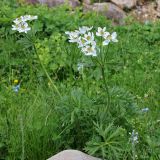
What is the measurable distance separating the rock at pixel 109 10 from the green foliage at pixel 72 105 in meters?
1.78

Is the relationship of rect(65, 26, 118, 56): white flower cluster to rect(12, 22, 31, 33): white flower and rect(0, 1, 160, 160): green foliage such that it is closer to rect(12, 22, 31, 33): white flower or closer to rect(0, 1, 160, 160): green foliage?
rect(0, 1, 160, 160): green foliage

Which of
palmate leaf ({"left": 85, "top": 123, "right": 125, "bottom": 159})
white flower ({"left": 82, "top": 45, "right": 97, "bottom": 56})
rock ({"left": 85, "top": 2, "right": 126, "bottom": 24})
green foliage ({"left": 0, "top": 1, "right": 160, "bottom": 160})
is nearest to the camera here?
white flower ({"left": 82, "top": 45, "right": 97, "bottom": 56})

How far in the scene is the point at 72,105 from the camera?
311cm

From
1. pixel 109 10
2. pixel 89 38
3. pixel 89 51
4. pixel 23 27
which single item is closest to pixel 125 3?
pixel 109 10

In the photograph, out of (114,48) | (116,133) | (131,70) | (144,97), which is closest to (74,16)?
(114,48)

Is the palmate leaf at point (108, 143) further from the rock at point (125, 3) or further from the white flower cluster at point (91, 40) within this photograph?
the rock at point (125, 3)

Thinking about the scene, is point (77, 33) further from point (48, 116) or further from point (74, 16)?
point (74, 16)

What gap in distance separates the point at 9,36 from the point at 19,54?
339mm

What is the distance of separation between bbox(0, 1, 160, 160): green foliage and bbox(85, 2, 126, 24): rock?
1.78 metres

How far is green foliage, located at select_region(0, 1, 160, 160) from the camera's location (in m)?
3.04

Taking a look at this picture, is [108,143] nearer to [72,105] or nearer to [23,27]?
[72,105]

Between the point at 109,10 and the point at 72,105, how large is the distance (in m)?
4.40

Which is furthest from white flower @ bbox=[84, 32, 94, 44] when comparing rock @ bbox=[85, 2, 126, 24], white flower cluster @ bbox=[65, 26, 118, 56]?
rock @ bbox=[85, 2, 126, 24]

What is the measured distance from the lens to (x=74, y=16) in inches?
248
